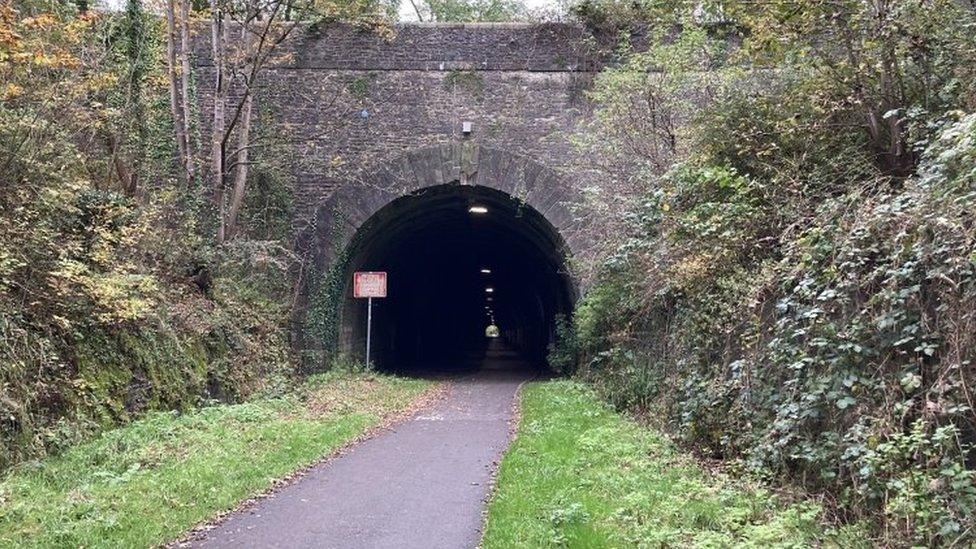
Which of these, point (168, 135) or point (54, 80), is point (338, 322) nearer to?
point (168, 135)

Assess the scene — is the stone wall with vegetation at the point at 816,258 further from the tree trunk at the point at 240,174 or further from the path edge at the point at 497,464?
the tree trunk at the point at 240,174

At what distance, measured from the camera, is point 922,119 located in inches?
274

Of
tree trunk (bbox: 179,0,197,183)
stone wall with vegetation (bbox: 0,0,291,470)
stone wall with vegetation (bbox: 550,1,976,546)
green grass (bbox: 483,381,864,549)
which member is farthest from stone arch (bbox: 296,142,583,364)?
green grass (bbox: 483,381,864,549)

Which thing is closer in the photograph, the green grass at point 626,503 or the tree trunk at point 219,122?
the green grass at point 626,503

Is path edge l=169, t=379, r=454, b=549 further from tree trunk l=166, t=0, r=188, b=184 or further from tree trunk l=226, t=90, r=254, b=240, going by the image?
tree trunk l=166, t=0, r=188, b=184

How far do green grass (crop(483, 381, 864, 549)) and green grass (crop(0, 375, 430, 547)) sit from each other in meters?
2.35

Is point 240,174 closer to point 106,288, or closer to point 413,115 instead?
point 413,115

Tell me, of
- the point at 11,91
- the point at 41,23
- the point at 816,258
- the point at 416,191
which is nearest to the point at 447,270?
the point at 416,191

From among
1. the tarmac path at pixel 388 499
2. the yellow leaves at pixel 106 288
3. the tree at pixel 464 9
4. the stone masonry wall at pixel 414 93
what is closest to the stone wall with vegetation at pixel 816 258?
the tarmac path at pixel 388 499

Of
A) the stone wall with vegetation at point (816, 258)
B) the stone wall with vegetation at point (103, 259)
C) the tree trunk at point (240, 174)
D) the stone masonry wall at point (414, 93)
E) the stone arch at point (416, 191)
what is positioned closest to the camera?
the stone wall with vegetation at point (816, 258)

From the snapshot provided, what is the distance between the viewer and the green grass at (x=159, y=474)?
206 inches

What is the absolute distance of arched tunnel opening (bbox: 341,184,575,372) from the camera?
18016mm

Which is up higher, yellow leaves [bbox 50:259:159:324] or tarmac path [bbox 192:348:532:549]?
yellow leaves [bbox 50:259:159:324]

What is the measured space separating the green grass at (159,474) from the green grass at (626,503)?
235 centimetres
